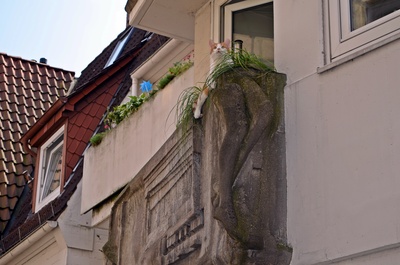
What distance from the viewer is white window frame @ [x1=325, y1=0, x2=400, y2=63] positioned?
340 inches

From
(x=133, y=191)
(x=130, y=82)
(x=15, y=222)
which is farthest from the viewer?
(x=15, y=222)

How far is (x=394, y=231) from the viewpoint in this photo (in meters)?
7.86

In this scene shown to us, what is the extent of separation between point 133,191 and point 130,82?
6.22 metres

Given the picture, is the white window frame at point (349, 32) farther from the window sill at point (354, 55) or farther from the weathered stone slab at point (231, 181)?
the weathered stone slab at point (231, 181)

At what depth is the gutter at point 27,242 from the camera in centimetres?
1597

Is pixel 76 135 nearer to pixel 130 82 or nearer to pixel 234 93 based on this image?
pixel 130 82

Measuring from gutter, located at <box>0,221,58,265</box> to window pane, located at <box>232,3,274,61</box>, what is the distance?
5855 millimetres

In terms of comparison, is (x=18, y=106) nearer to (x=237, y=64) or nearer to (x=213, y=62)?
(x=213, y=62)

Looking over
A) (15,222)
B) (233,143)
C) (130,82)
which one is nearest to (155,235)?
(233,143)

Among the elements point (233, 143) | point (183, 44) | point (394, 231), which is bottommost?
point (394, 231)

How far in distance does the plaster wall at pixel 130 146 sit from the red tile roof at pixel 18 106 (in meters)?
5.72

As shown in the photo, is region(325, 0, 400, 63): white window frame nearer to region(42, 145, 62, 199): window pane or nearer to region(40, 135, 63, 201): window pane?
region(42, 145, 62, 199): window pane

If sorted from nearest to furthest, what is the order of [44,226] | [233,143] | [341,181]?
[341,181], [233,143], [44,226]

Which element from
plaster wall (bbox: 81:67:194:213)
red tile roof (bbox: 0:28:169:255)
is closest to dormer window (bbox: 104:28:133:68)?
red tile roof (bbox: 0:28:169:255)
